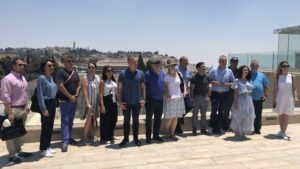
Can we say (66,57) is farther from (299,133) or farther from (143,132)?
(299,133)

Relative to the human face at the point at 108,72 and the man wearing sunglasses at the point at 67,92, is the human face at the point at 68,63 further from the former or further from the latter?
the human face at the point at 108,72

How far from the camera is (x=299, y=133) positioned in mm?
7465

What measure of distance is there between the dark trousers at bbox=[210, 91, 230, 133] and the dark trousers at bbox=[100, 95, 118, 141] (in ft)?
7.39

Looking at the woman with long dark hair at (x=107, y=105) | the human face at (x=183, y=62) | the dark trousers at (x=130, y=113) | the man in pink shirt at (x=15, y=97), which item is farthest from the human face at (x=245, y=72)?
the man in pink shirt at (x=15, y=97)

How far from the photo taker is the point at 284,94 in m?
7.04

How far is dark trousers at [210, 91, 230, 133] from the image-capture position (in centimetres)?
723

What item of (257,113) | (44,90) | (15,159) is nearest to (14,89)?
(44,90)

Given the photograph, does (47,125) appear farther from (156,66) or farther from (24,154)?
(156,66)

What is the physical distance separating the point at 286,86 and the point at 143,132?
324 cm

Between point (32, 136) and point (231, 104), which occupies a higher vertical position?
point (231, 104)

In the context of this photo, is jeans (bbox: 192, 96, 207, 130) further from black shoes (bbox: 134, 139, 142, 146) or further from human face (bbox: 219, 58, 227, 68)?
black shoes (bbox: 134, 139, 142, 146)

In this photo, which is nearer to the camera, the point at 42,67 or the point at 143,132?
the point at 42,67

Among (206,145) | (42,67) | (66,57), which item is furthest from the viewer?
(206,145)

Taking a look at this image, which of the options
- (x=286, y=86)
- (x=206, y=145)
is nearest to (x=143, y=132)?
(x=206, y=145)
